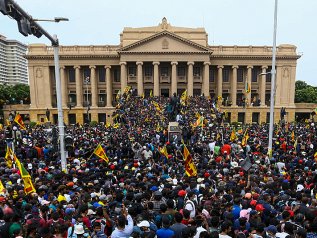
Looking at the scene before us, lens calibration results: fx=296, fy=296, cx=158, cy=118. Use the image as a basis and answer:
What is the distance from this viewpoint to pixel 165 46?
5869 cm

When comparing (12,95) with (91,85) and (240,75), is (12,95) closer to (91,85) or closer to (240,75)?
(91,85)

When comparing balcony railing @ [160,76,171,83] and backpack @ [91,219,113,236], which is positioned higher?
balcony railing @ [160,76,171,83]

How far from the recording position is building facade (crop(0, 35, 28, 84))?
168 m

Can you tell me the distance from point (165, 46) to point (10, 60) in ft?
478

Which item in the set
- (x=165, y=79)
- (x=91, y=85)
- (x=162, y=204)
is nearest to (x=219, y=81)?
(x=165, y=79)

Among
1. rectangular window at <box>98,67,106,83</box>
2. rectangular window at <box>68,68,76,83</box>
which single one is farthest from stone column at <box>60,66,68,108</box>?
rectangular window at <box>98,67,106,83</box>

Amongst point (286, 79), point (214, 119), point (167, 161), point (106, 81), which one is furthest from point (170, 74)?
point (167, 161)

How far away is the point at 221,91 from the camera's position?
63.0 meters

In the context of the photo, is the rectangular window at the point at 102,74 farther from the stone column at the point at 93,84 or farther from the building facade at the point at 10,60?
the building facade at the point at 10,60

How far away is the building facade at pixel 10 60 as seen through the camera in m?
168

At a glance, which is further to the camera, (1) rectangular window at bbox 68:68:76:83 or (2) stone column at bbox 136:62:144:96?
(1) rectangular window at bbox 68:68:76:83

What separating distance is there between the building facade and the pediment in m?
133

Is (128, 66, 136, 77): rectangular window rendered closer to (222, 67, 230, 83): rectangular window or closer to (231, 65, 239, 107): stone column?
(222, 67, 230, 83): rectangular window

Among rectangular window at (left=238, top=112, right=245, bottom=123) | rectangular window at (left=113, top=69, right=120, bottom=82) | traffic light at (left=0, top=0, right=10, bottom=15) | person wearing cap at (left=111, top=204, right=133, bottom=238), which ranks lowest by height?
rectangular window at (left=238, top=112, right=245, bottom=123)
